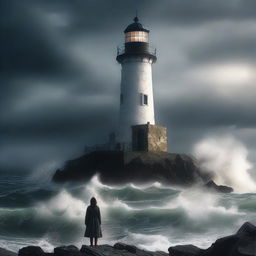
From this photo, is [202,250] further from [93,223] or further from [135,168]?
[135,168]

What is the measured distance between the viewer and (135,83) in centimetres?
3553

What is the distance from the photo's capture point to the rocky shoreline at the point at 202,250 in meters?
9.80

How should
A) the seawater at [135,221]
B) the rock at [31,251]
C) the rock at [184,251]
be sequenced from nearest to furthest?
the rock at [184,251] → the rock at [31,251] → the seawater at [135,221]

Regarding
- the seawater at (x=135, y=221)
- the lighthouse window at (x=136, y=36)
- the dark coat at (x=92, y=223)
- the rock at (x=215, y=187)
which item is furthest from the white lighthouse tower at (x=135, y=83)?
the dark coat at (x=92, y=223)

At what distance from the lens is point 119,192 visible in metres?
30.6

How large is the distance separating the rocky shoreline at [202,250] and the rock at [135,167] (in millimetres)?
20898

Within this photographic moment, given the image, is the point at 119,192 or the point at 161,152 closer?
the point at 119,192

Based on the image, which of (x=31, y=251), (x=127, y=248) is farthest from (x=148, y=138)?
(x=127, y=248)

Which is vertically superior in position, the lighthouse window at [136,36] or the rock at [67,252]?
the lighthouse window at [136,36]

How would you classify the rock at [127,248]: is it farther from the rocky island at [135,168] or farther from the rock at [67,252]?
the rocky island at [135,168]

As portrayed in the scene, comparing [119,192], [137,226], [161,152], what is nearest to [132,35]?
[161,152]

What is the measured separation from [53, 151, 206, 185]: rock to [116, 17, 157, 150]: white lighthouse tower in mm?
2016

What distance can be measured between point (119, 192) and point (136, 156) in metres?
3.32

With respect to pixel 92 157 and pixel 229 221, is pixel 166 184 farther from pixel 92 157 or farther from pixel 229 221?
pixel 229 221
